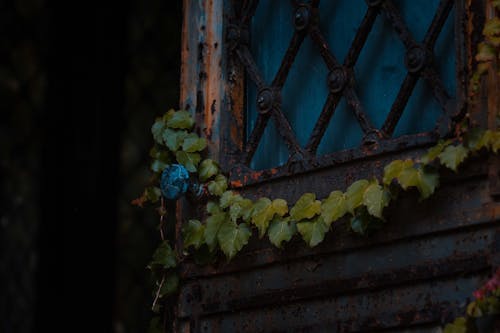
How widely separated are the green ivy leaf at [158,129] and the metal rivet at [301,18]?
0.70m

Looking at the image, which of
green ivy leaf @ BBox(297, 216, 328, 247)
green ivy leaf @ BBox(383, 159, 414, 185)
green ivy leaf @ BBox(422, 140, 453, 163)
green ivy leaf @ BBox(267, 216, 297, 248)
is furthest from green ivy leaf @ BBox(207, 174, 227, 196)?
green ivy leaf @ BBox(422, 140, 453, 163)

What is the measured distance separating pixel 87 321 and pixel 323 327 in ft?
6.32

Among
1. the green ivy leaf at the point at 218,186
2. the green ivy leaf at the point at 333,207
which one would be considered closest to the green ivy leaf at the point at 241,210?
the green ivy leaf at the point at 218,186

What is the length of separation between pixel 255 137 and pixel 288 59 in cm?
33

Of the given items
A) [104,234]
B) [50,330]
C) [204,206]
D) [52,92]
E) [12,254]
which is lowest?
[50,330]

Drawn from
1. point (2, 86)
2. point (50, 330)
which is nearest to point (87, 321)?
point (50, 330)

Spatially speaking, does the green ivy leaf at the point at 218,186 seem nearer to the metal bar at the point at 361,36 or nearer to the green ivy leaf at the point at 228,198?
the green ivy leaf at the point at 228,198

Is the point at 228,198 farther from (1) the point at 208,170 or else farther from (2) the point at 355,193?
(2) the point at 355,193

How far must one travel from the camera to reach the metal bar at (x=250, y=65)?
12.0 feet

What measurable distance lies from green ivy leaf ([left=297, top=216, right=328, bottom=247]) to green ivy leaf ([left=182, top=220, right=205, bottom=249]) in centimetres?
51

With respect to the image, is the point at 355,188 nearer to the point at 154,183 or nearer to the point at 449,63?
the point at 449,63

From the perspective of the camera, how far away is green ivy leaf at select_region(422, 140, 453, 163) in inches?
112

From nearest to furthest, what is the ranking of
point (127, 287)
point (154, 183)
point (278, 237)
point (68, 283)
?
point (68, 283) < point (278, 237) < point (127, 287) < point (154, 183)

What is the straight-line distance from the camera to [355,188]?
3070 millimetres
